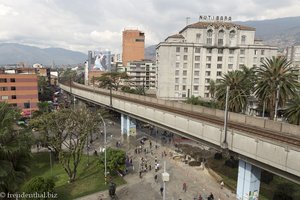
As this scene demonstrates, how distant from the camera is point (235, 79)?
4522cm

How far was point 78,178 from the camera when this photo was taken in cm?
3459

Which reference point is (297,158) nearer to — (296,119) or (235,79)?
(296,119)

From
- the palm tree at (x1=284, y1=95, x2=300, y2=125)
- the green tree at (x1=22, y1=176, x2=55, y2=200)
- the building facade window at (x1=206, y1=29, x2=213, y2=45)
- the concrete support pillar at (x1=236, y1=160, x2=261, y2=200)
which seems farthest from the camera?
the building facade window at (x1=206, y1=29, x2=213, y2=45)

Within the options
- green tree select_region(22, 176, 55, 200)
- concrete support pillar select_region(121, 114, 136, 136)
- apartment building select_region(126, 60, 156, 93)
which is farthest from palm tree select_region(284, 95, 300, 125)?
apartment building select_region(126, 60, 156, 93)

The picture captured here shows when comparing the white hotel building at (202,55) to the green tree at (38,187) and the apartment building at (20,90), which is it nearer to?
the apartment building at (20,90)

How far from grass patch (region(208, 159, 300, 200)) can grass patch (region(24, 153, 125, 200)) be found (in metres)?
14.9

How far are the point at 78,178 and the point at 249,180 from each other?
23.0m

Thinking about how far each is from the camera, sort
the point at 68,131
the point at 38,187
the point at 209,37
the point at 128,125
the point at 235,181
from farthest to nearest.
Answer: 1. the point at 209,37
2. the point at 128,125
3. the point at 68,131
4. the point at 235,181
5. the point at 38,187

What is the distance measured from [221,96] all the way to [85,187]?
96.4 feet

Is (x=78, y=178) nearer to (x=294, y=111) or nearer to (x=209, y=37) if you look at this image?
(x=294, y=111)

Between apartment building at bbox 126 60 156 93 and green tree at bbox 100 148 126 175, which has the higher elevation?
apartment building at bbox 126 60 156 93

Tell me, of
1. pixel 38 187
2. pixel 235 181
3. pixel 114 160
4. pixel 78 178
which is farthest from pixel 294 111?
pixel 38 187

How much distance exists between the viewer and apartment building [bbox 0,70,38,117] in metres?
75.6

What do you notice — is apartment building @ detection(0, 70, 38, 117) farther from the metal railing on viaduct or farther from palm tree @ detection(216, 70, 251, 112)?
palm tree @ detection(216, 70, 251, 112)
